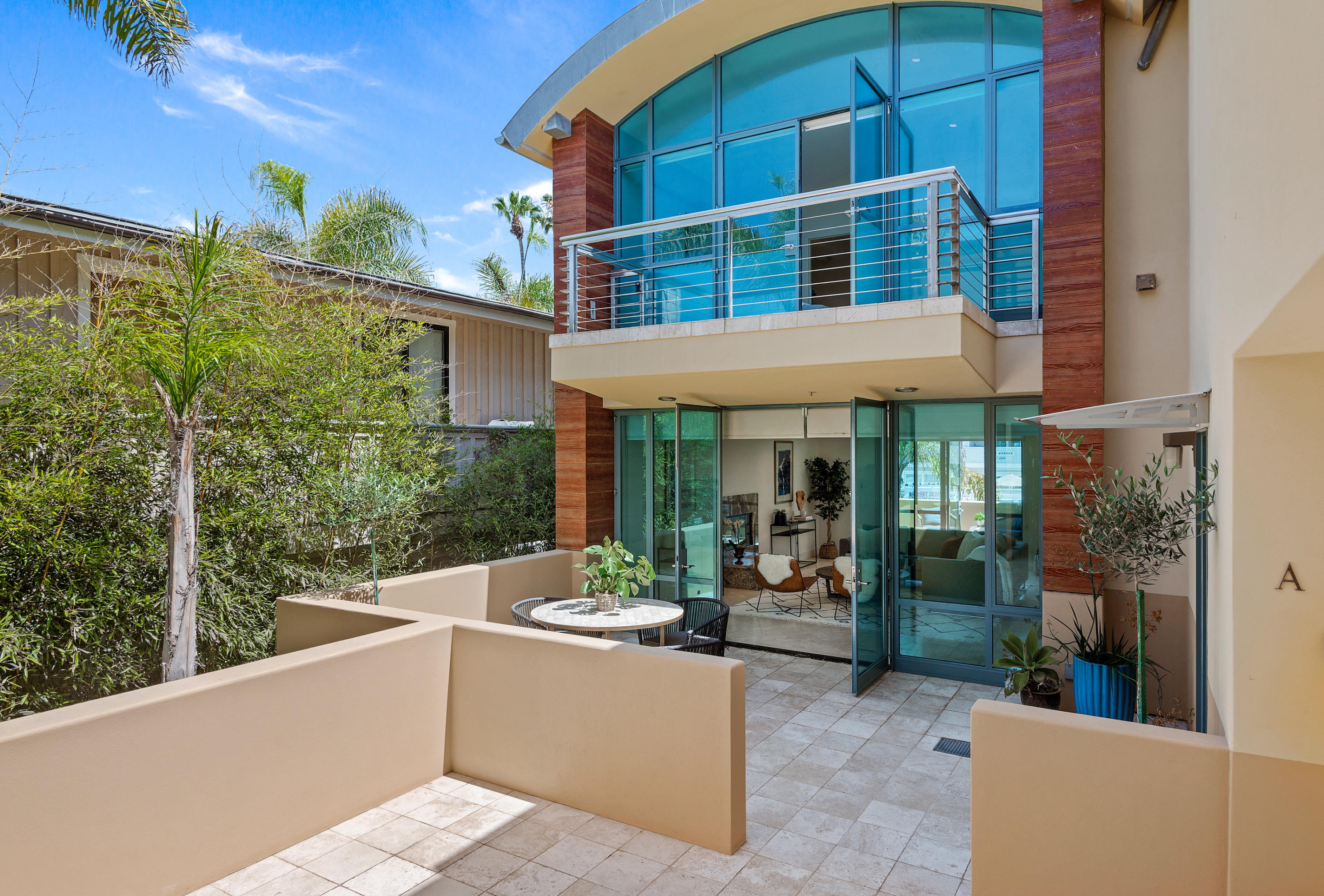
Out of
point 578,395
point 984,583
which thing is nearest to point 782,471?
point 578,395

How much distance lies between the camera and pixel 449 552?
342 inches

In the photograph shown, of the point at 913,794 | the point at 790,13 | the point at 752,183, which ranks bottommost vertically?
the point at 913,794

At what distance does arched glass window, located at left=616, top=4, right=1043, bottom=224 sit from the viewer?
6.72 meters

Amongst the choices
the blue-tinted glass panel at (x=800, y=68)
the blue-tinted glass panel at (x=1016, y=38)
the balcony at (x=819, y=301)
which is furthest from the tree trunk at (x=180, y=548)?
the blue-tinted glass panel at (x=1016, y=38)

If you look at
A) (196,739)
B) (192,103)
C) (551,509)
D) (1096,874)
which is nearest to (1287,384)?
(1096,874)

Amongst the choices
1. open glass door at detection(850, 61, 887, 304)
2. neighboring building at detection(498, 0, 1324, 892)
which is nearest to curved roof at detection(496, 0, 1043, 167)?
neighboring building at detection(498, 0, 1324, 892)

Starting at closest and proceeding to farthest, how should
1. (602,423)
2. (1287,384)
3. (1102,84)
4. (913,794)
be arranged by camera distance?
(1287,384) → (913,794) → (1102,84) → (602,423)

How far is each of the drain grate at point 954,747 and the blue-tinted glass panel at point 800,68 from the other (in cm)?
590

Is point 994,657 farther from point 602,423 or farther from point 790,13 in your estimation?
point 790,13

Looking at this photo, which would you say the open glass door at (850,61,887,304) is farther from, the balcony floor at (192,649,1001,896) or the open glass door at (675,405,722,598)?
the balcony floor at (192,649,1001,896)

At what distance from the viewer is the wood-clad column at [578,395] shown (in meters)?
8.35

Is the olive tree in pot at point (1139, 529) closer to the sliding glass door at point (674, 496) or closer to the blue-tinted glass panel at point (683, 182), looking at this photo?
the sliding glass door at point (674, 496)

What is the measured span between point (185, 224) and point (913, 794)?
21.7 ft

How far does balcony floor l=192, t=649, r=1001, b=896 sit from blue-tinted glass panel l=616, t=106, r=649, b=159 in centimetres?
662
